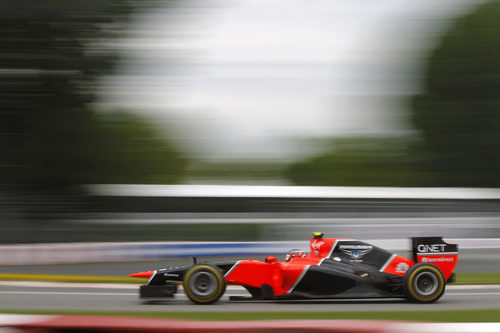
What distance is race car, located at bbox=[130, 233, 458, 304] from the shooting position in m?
7.77

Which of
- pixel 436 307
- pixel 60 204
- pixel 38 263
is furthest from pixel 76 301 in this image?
pixel 60 204

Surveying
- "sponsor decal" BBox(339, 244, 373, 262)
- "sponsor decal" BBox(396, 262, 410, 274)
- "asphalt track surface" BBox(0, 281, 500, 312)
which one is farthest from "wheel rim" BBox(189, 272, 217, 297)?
"sponsor decal" BBox(396, 262, 410, 274)

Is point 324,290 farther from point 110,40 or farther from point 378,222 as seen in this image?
point 110,40

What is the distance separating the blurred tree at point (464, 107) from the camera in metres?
29.6

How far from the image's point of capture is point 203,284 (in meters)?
7.92

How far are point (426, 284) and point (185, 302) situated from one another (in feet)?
→ 10.2

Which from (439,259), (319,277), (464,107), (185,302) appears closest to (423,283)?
(439,259)

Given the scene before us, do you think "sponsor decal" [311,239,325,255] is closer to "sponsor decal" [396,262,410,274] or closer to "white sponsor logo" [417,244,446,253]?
"sponsor decal" [396,262,410,274]

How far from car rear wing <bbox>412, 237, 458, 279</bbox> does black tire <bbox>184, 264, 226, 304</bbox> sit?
2.59 meters

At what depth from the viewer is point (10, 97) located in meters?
18.4

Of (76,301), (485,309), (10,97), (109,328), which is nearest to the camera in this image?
(109,328)

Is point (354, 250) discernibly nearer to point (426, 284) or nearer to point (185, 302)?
point (426, 284)

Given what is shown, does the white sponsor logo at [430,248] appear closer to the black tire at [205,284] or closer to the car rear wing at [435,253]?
the car rear wing at [435,253]

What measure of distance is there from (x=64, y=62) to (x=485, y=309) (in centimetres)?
1467
